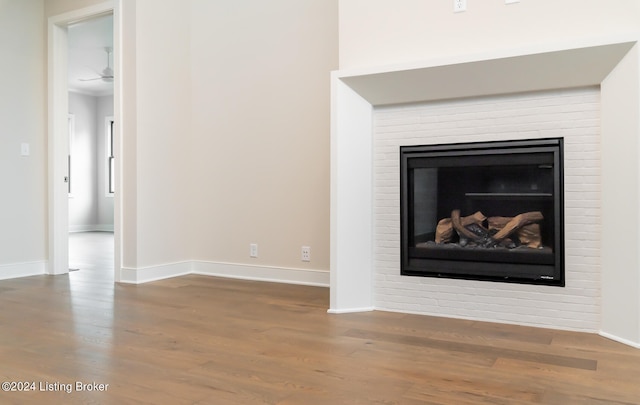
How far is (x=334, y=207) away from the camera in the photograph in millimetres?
2971

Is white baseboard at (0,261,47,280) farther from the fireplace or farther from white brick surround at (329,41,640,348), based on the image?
the fireplace

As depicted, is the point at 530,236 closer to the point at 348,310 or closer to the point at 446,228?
the point at 446,228

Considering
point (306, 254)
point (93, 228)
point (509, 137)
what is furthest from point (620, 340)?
point (93, 228)

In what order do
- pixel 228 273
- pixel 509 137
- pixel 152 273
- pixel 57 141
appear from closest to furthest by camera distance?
1. pixel 509 137
2. pixel 152 273
3. pixel 228 273
4. pixel 57 141

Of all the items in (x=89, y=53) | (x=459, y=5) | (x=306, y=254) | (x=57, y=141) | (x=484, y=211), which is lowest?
(x=306, y=254)

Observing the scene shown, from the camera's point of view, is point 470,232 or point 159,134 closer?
point 470,232

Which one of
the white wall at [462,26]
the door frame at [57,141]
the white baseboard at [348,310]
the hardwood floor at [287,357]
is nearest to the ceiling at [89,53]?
the door frame at [57,141]

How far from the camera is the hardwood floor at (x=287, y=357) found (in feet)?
5.74

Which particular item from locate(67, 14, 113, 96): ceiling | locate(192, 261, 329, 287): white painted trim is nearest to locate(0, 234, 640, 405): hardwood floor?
locate(192, 261, 329, 287): white painted trim

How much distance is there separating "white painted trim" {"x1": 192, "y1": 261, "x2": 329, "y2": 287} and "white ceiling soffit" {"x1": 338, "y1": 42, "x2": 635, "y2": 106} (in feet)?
4.62

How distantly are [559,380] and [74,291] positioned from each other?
3133 millimetres

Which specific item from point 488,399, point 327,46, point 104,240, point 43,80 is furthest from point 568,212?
point 104,240

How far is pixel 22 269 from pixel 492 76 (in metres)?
3.92

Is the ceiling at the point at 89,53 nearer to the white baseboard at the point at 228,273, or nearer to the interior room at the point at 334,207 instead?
the interior room at the point at 334,207
